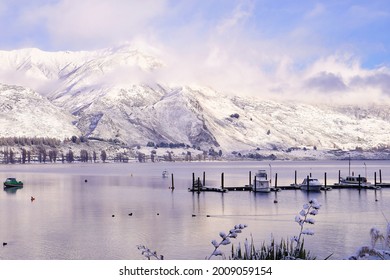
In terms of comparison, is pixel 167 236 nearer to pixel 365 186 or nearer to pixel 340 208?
pixel 340 208

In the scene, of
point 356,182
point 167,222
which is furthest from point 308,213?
point 356,182

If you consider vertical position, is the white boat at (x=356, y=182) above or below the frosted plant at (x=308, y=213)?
below

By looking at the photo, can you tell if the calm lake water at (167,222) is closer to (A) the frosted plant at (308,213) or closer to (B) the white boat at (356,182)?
(A) the frosted plant at (308,213)

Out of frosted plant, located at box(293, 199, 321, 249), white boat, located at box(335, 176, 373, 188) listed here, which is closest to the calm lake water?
frosted plant, located at box(293, 199, 321, 249)

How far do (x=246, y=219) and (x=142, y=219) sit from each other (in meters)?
9.70

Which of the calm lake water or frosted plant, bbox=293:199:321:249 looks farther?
the calm lake water

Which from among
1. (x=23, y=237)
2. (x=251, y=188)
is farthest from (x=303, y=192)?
(x=23, y=237)

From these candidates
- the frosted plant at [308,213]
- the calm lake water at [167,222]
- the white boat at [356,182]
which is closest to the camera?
the frosted plant at [308,213]

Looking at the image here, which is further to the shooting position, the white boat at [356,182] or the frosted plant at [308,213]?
the white boat at [356,182]

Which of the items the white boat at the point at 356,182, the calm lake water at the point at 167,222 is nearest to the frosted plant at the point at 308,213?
the calm lake water at the point at 167,222

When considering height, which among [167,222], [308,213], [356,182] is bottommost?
[167,222]

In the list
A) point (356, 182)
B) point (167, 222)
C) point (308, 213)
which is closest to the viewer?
point (308, 213)

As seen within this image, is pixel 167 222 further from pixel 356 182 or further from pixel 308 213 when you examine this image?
pixel 356 182

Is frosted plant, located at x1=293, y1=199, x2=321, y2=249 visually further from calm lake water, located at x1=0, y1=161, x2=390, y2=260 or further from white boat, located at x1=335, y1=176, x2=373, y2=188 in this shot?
white boat, located at x1=335, y1=176, x2=373, y2=188
